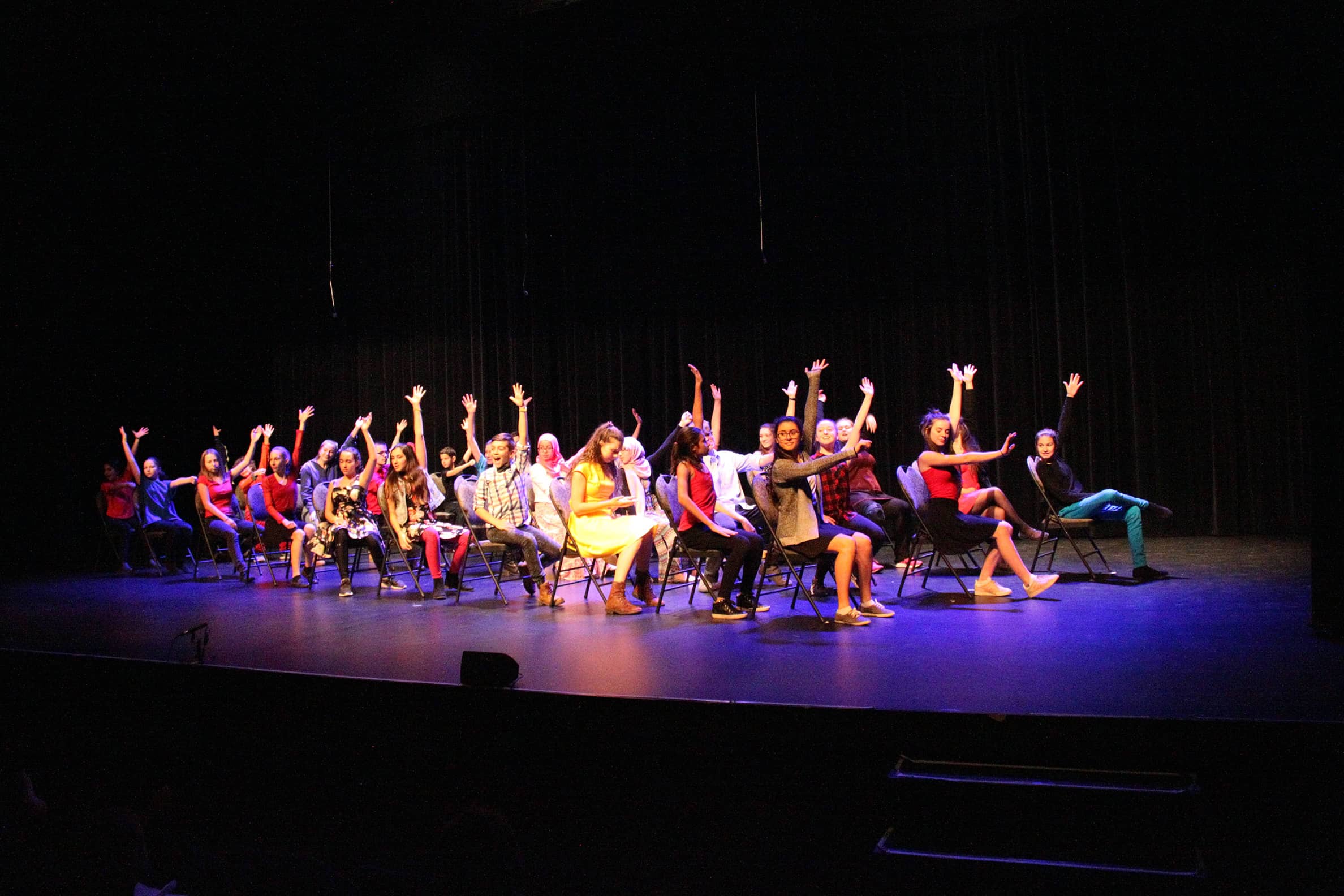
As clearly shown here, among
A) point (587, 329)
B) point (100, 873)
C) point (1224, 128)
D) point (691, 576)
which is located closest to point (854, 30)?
point (1224, 128)

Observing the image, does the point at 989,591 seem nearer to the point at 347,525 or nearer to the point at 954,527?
the point at 954,527

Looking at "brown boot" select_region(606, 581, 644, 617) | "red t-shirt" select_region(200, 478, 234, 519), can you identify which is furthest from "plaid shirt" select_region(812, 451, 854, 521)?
"red t-shirt" select_region(200, 478, 234, 519)

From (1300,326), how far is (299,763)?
8966 millimetres

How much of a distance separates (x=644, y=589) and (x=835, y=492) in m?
1.48

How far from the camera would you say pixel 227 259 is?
11.3m

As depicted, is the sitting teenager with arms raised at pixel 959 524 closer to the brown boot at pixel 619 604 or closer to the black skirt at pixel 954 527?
the black skirt at pixel 954 527

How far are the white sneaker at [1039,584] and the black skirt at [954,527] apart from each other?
0.36 m

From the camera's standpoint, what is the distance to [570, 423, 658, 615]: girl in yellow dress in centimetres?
605

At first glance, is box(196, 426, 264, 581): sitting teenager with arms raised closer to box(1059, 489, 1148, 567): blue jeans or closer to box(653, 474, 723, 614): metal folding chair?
box(653, 474, 723, 614): metal folding chair

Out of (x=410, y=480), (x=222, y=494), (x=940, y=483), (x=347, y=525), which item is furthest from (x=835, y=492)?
(x=222, y=494)

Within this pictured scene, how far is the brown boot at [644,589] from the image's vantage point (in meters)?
6.36

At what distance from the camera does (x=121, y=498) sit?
9.59 meters

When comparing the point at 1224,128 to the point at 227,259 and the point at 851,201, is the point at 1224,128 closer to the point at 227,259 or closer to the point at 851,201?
the point at 851,201

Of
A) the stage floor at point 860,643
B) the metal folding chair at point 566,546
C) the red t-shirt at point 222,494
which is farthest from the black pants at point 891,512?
the red t-shirt at point 222,494
